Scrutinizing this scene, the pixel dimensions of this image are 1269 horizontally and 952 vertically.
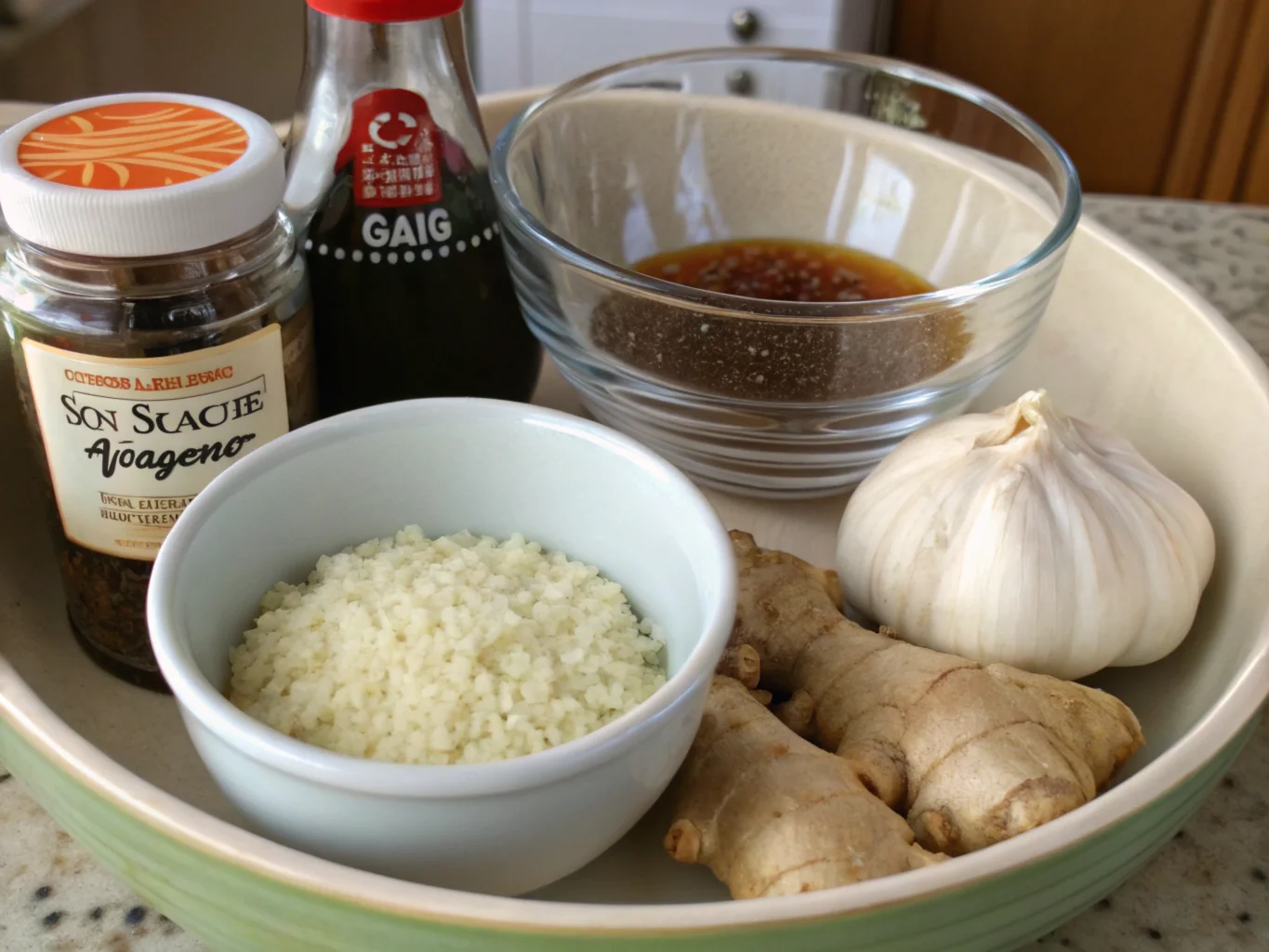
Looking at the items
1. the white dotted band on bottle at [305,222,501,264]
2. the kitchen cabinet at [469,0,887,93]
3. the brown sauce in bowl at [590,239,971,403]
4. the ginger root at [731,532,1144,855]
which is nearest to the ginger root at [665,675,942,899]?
the ginger root at [731,532,1144,855]

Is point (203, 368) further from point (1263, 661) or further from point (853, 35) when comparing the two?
point (853, 35)

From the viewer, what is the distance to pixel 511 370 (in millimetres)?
809

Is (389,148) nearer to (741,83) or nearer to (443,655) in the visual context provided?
(443,655)

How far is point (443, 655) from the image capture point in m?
0.54

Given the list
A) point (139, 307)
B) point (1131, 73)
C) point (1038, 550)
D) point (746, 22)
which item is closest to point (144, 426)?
point (139, 307)

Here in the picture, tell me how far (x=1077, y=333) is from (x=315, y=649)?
1.90 feet

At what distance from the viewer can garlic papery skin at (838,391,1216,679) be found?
60cm

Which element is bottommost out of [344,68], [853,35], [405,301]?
[853,35]

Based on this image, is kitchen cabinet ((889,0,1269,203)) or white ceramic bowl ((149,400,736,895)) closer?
white ceramic bowl ((149,400,736,895))

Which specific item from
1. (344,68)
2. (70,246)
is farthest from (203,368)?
(344,68)

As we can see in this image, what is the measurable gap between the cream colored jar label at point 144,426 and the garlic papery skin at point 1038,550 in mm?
331

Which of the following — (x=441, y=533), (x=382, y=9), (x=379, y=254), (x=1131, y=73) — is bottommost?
(x=1131, y=73)

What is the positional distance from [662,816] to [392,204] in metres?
0.37

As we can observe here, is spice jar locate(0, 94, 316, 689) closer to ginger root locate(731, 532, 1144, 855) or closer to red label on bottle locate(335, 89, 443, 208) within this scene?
red label on bottle locate(335, 89, 443, 208)
